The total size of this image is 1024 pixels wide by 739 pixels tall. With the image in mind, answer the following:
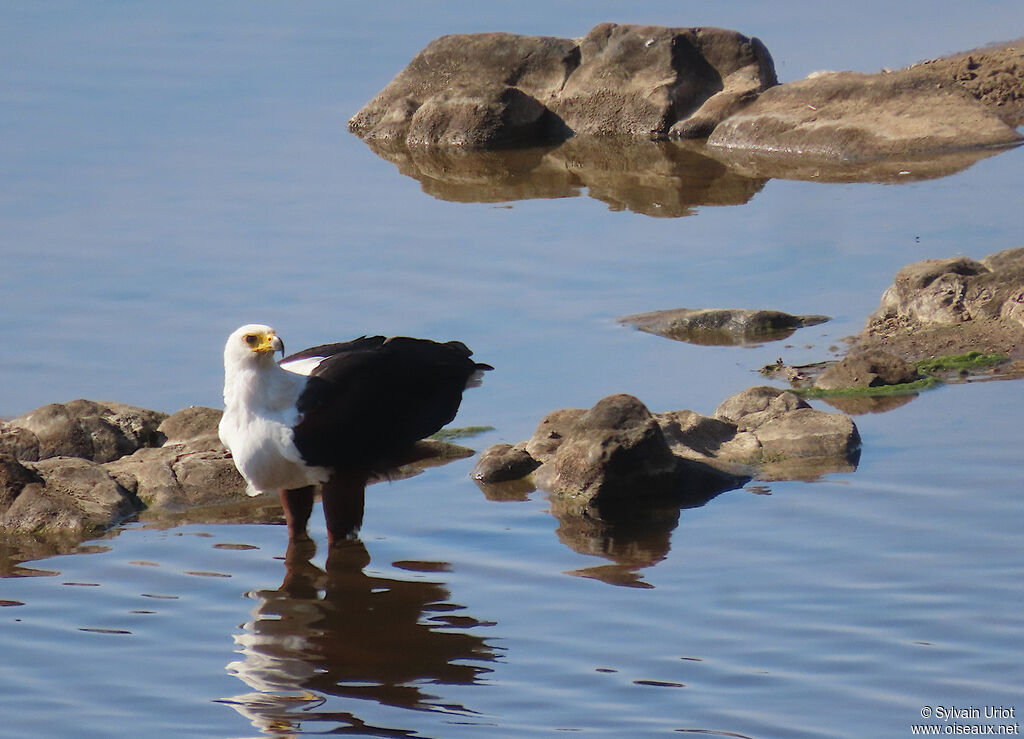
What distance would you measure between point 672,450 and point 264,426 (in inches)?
88.1

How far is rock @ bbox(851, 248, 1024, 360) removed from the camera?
10289mm

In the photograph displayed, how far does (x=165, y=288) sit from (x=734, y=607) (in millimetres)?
7150

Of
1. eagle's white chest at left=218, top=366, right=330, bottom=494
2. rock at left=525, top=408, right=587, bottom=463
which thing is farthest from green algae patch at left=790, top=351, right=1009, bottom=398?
eagle's white chest at left=218, top=366, right=330, bottom=494

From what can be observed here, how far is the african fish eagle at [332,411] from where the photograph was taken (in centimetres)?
785

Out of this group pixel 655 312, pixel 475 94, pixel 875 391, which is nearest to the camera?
pixel 875 391

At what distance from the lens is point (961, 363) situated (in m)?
9.98

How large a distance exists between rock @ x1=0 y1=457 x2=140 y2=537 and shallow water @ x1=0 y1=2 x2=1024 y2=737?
0.68ft

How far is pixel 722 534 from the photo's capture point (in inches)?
313

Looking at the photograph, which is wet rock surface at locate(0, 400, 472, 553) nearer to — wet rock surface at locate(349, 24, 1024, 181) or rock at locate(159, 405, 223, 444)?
rock at locate(159, 405, 223, 444)

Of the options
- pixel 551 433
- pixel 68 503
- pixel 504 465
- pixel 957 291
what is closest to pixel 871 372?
pixel 957 291

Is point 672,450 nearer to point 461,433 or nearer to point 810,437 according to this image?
point 810,437

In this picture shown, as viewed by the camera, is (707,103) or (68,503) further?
(707,103)

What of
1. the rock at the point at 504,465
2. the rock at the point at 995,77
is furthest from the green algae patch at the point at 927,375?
the rock at the point at 995,77

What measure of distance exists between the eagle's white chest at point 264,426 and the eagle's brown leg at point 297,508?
1.07 ft
